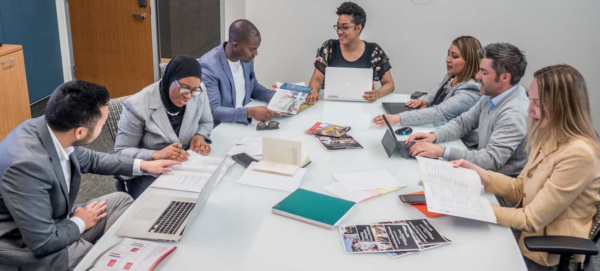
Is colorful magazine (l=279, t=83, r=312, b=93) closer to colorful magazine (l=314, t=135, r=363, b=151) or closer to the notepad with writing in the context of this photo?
colorful magazine (l=314, t=135, r=363, b=151)

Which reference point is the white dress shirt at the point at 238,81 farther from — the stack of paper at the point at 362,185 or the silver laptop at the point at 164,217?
the silver laptop at the point at 164,217

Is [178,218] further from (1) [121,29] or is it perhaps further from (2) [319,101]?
(1) [121,29]

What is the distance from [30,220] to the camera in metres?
1.48

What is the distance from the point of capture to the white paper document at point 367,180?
6.34 ft

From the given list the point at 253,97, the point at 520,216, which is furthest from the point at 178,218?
the point at 253,97

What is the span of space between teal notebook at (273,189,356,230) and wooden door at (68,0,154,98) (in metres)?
3.98

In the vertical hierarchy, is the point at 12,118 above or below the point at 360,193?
below

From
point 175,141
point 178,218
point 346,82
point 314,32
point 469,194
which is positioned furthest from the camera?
point 314,32

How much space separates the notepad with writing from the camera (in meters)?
2.05

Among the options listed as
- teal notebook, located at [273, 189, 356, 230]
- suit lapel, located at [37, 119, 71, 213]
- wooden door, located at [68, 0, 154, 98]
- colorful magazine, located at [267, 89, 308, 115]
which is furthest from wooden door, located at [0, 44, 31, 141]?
teal notebook, located at [273, 189, 356, 230]

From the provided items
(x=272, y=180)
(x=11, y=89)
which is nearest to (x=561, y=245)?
(x=272, y=180)

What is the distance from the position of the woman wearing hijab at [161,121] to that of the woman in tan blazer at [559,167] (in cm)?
141

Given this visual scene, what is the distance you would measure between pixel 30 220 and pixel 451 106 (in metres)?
2.30

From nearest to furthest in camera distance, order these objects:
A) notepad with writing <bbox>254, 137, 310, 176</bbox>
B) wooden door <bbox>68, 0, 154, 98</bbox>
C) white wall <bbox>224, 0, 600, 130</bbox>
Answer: notepad with writing <bbox>254, 137, 310, 176</bbox> → white wall <bbox>224, 0, 600, 130</bbox> → wooden door <bbox>68, 0, 154, 98</bbox>
